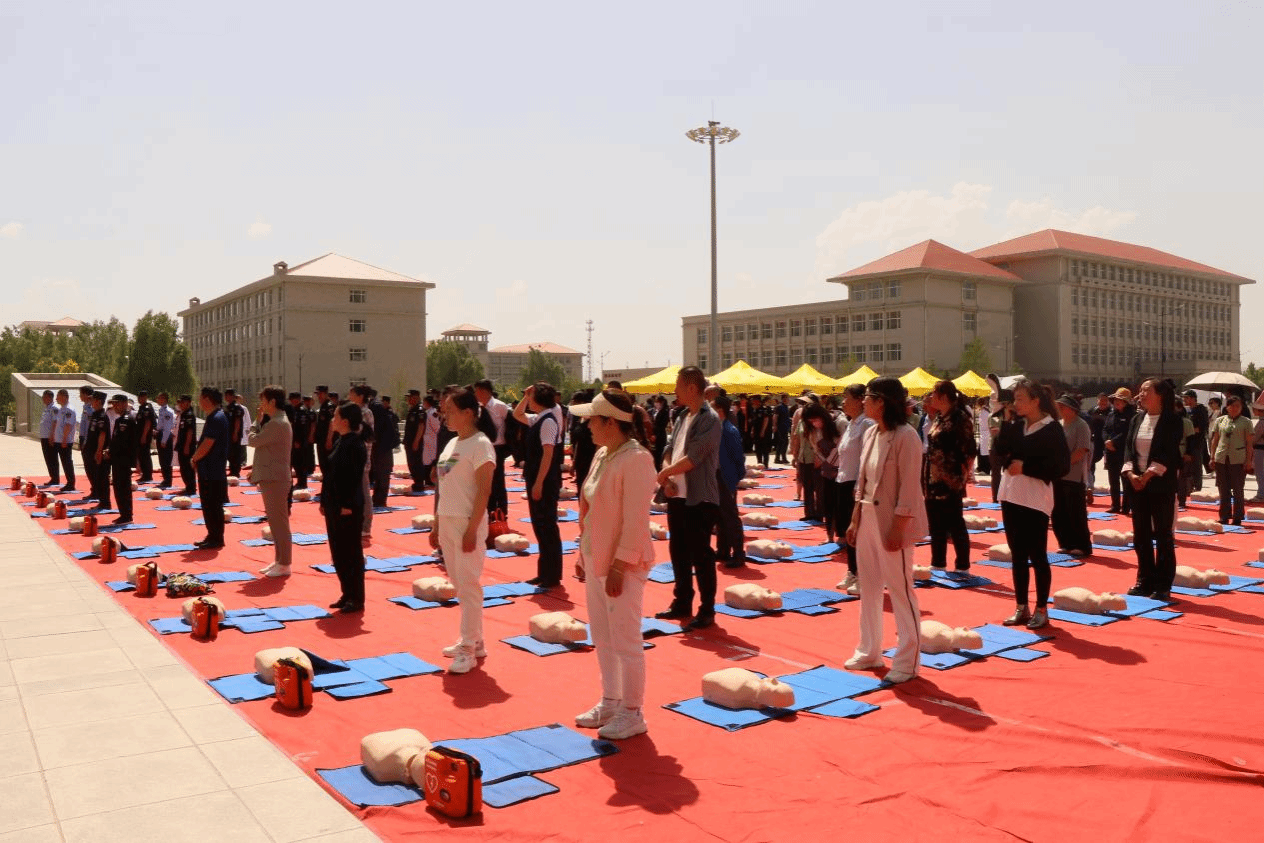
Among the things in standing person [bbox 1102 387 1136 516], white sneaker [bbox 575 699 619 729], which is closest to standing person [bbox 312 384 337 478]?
white sneaker [bbox 575 699 619 729]

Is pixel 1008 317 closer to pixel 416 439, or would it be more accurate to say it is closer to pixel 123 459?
pixel 416 439

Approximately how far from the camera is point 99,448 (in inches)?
618

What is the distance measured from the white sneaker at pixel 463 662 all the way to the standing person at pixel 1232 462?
39.7 feet

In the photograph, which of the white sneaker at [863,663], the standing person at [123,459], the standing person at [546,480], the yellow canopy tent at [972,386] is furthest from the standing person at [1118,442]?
the standing person at [123,459]

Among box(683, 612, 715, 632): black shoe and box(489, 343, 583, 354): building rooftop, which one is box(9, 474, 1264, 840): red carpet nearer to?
box(683, 612, 715, 632): black shoe

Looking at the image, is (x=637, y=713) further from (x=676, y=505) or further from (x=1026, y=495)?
(x=1026, y=495)

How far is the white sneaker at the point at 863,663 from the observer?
6344 millimetres

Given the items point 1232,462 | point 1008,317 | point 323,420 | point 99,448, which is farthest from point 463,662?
point 1008,317

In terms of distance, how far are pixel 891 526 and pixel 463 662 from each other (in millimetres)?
2858

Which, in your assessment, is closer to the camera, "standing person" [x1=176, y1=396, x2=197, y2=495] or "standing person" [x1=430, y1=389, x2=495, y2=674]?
"standing person" [x1=430, y1=389, x2=495, y2=674]

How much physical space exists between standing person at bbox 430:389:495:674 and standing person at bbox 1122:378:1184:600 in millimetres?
5529

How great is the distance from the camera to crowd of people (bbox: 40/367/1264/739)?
5152 millimetres

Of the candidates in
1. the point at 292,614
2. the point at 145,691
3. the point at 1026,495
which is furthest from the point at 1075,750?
the point at 292,614

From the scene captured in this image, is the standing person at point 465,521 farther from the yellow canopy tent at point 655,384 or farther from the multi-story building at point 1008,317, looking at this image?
the multi-story building at point 1008,317
